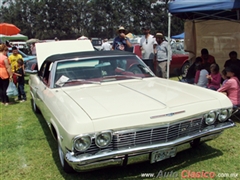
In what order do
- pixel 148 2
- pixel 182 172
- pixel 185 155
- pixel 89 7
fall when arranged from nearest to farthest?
pixel 182 172 → pixel 185 155 → pixel 148 2 → pixel 89 7

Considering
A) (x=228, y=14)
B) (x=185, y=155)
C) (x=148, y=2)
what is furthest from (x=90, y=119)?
(x=148, y=2)

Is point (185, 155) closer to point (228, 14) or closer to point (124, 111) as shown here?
point (124, 111)

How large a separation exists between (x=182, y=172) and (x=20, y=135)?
10.2 ft

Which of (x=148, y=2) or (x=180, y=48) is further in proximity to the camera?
(x=148, y=2)

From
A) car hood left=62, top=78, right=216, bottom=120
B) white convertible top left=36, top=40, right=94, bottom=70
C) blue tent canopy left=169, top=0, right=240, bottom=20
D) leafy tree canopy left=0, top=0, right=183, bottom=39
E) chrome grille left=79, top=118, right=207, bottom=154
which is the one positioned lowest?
chrome grille left=79, top=118, right=207, bottom=154

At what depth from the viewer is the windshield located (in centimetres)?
396

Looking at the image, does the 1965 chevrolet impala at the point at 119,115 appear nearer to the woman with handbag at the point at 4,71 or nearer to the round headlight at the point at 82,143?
the round headlight at the point at 82,143

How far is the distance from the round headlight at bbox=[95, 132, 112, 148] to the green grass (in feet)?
2.07

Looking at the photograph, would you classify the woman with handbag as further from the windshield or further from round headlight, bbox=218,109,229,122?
round headlight, bbox=218,109,229,122

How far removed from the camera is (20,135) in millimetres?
4820

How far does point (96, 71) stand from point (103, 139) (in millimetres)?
1672

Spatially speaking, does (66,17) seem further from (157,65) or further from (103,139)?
(103,139)

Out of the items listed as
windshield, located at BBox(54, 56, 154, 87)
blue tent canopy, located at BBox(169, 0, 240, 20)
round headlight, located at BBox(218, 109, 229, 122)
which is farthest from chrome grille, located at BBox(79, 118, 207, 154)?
blue tent canopy, located at BBox(169, 0, 240, 20)

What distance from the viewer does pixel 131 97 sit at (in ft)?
10.8
